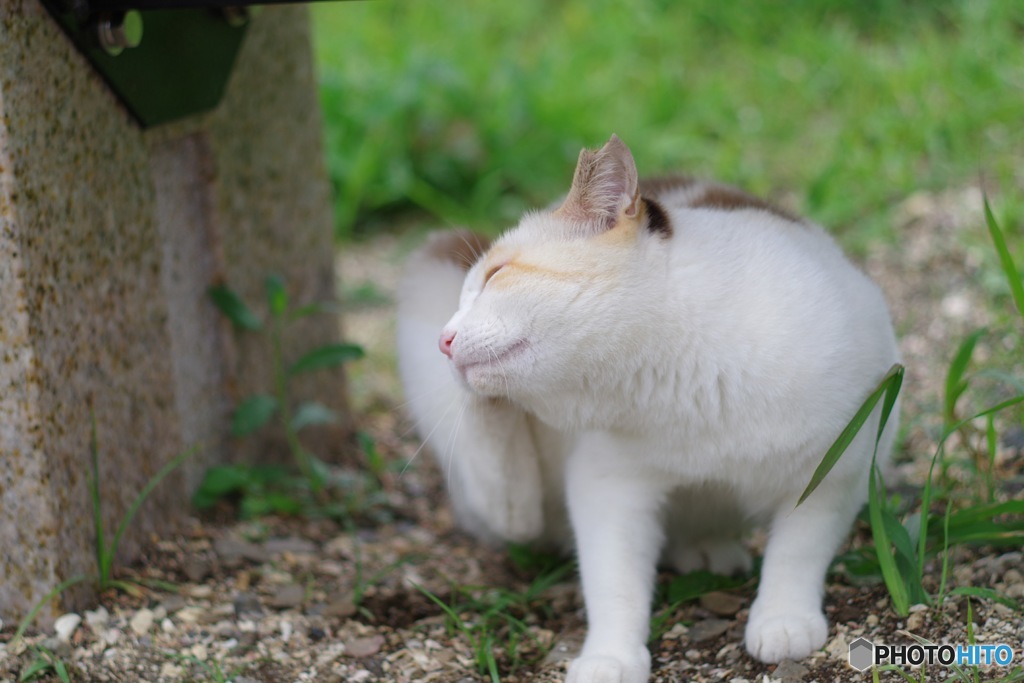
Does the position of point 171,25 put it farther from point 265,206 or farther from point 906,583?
point 906,583

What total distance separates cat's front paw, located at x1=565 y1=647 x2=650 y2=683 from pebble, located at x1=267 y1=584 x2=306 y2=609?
28.4 inches

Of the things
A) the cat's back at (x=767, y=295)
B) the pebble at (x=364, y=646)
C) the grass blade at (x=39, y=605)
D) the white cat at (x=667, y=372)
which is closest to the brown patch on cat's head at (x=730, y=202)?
the white cat at (x=667, y=372)

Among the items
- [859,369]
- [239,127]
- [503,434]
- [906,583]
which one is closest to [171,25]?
[239,127]

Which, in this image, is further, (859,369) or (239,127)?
(239,127)

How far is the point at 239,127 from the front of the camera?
2885mm

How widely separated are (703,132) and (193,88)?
273 centimetres

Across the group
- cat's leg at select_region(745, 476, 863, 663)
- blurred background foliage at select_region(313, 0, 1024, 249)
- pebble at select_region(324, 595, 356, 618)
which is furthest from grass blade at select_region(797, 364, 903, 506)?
blurred background foliage at select_region(313, 0, 1024, 249)

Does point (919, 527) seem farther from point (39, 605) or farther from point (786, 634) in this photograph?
point (39, 605)

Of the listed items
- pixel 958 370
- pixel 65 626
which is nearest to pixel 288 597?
pixel 65 626

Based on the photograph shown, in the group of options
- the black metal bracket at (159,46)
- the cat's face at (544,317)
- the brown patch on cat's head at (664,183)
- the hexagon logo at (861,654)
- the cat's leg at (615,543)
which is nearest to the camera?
the cat's face at (544,317)

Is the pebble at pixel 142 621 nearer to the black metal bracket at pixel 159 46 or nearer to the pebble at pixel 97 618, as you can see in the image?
the pebble at pixel 97 618

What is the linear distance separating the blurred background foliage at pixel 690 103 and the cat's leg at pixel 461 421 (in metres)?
1.91

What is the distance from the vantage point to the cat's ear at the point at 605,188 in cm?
184

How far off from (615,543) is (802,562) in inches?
13.7
